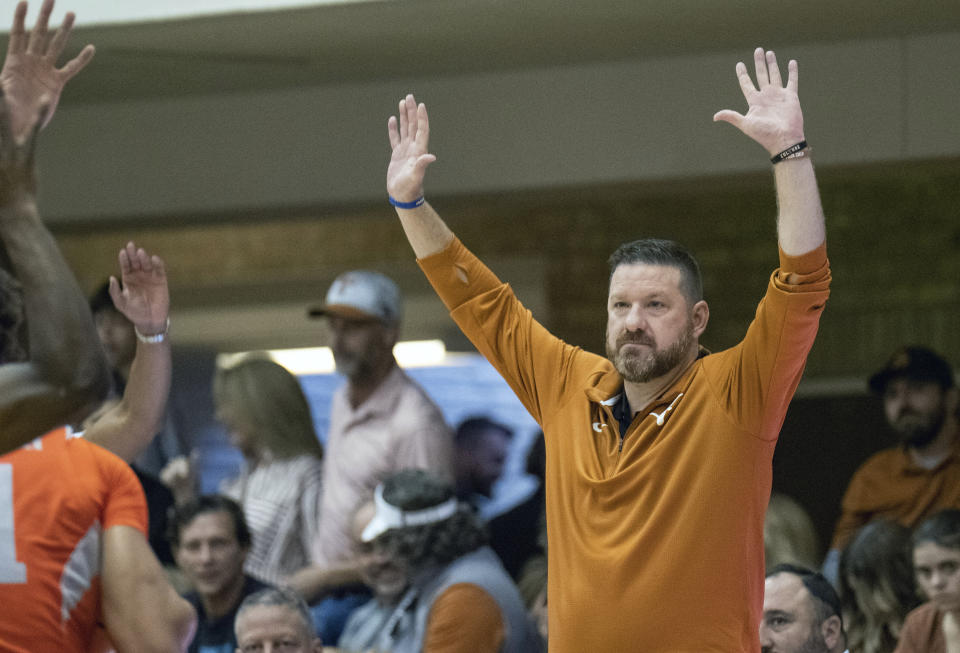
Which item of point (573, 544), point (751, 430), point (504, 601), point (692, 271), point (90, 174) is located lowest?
point (504, 601)

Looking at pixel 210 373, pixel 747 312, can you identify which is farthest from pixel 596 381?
pixel 210 373

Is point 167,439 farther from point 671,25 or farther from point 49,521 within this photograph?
point 49,521

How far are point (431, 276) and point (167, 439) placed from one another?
255 cm

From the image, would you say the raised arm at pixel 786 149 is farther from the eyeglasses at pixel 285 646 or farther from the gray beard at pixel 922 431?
the gray beard at pixel 922 431

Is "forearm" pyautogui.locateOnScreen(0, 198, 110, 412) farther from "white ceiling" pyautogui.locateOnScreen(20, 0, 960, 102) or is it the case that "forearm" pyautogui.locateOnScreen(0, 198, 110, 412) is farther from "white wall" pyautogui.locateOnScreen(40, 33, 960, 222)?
"white wall" pyautogui.locateOnScreen(40, 33, 960, 222)

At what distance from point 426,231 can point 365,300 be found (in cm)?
203

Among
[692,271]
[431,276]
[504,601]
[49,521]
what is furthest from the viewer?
[504,601]

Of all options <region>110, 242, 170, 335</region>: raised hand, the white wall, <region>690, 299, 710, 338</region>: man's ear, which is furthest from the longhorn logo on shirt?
the white wall

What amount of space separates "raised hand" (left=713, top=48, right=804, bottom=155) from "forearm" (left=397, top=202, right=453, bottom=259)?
657 mm

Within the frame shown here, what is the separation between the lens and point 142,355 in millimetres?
3648

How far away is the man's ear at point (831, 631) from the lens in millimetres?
3752

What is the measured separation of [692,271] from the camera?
312cm

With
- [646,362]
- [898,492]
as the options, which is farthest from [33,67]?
[898,492]

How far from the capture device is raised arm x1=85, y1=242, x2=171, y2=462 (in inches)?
142
